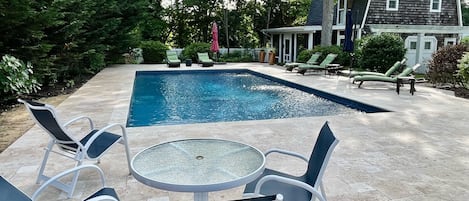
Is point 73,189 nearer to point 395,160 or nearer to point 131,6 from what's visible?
point 395,160

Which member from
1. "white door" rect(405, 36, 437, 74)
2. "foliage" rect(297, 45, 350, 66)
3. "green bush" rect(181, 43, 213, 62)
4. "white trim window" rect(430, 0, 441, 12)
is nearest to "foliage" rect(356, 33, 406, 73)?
"foliage" rect(297, 45, 350, 66)

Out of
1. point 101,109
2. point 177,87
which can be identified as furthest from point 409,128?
point 177,87

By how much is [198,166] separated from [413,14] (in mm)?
19233

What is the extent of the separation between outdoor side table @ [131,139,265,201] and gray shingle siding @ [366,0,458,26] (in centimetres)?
1684

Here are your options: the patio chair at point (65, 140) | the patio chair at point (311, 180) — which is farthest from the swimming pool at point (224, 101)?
the patio chair at point (311, 180)

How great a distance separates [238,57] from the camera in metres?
21.9

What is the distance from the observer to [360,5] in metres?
18.1

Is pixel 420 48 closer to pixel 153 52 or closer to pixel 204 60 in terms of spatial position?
pixel 204 60

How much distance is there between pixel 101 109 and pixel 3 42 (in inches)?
106

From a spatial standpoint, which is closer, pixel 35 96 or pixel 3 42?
pixel 3 42

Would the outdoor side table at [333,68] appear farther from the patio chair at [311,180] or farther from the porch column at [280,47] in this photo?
the patio chair at [311,180]

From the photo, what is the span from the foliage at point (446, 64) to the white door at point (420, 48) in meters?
5.75

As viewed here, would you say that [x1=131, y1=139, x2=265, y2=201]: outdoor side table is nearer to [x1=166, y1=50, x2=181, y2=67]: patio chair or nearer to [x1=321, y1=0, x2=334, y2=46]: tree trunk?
[x1=166, y1=50, x2=181, y2=67]: patio chair

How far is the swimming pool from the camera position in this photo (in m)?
7.87
